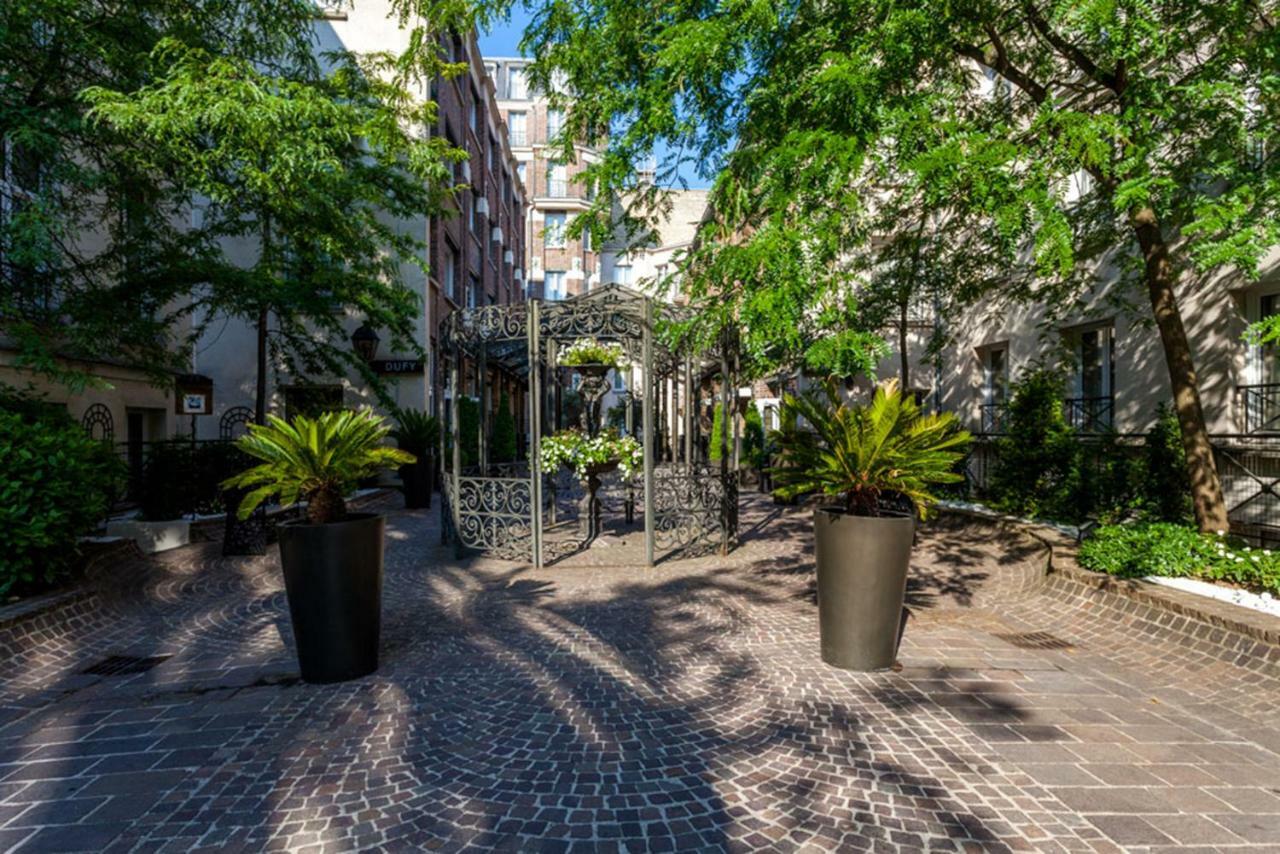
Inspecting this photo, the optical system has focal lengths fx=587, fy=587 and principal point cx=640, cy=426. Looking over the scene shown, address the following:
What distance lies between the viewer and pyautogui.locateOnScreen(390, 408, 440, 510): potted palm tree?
1281 cm

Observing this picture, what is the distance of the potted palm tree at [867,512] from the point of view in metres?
4.14

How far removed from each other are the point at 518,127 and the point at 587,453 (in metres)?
43.5

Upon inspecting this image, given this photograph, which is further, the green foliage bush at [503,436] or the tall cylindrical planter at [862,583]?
the green foliage bush at [503,436]

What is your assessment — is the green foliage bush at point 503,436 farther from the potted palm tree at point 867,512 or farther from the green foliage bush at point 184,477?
the potted palm tree at point 867,512

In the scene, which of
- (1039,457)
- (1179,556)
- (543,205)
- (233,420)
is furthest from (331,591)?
(543,205)

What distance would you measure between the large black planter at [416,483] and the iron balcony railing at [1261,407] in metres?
14.1

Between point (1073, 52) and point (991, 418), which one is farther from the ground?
point (1073, 52)

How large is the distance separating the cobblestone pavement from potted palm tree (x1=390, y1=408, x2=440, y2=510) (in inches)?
279

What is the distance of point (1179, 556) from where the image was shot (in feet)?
17.9

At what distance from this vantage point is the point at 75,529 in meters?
5.26

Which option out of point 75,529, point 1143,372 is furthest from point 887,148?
point 1143,372

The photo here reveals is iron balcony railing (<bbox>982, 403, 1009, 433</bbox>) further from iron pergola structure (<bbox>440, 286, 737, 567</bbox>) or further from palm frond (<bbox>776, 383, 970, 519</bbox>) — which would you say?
palm frond (<bbox>776, 383, 970, 519</bbox>)

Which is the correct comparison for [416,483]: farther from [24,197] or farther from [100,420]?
[24,197]

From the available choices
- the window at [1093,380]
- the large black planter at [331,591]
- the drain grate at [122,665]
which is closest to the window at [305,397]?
the drain grate at [122,665]
